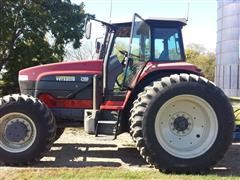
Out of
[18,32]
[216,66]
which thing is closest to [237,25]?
[216,66]

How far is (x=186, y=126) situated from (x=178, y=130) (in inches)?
6.4

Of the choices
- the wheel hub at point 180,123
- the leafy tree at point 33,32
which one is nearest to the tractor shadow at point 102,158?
the wheel hub at point 180,123

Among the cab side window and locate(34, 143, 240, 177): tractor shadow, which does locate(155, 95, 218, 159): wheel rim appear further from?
the cab side window

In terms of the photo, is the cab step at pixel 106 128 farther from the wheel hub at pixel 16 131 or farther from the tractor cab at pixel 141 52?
the wheel hub at pixel 16 131

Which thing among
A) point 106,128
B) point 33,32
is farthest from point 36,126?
point 33,32

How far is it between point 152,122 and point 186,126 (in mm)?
706

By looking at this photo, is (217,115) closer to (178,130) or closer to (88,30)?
(178,130)

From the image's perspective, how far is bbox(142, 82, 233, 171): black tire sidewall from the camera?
27.0ft

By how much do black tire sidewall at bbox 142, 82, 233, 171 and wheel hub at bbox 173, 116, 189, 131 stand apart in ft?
1.62

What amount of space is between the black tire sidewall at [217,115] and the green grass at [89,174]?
0.99 feet

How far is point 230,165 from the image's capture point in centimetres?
892

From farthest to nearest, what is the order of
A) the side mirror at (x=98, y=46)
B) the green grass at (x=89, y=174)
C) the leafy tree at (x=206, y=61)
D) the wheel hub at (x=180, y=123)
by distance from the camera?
1. the leafy tree at (x=206, y=61)
2. the side mirror at (x=98, y=46)
3. the wheel hub at (x=180, y=123)
4. the green grass at (x=89, y=174)

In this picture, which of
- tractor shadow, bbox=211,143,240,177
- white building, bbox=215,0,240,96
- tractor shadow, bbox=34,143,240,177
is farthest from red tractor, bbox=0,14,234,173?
A: white building, bbox=215,0,240,96

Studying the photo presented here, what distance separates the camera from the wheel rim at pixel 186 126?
8.40 meters
